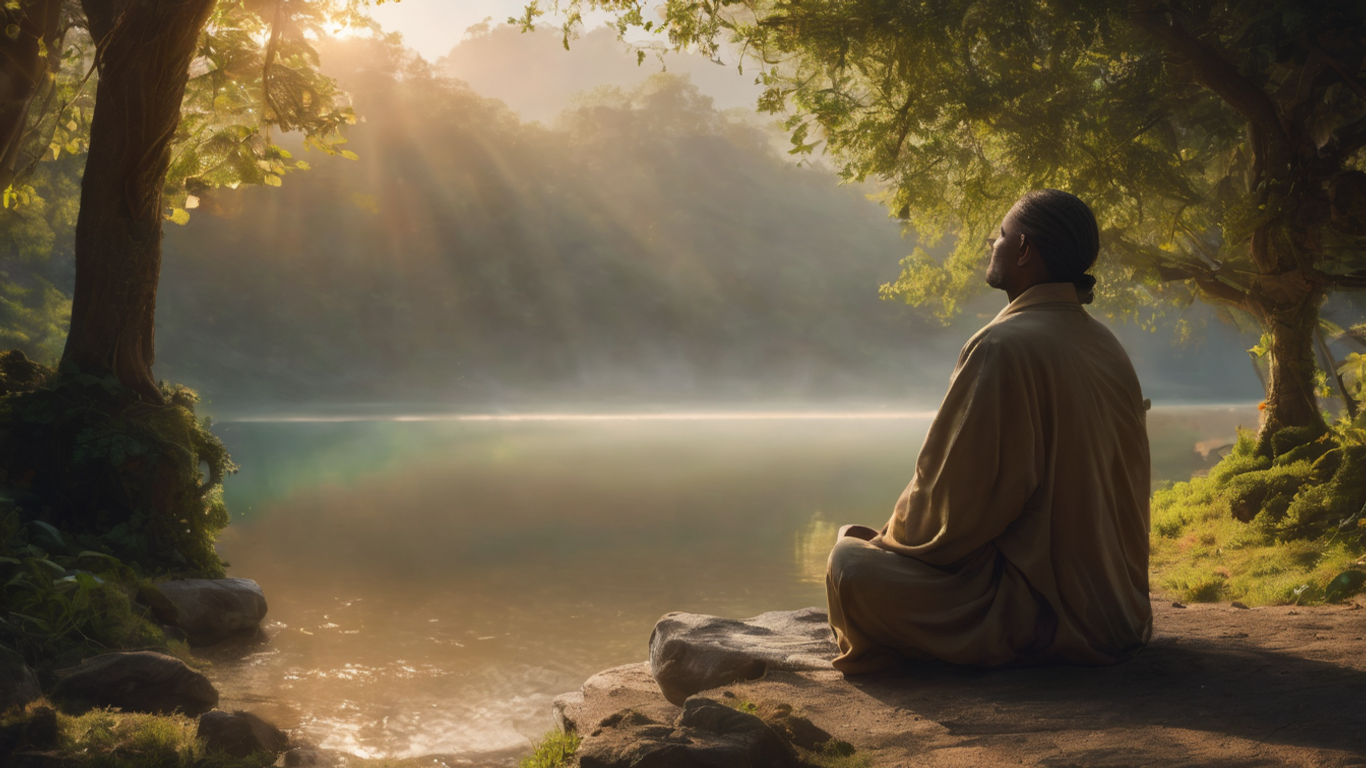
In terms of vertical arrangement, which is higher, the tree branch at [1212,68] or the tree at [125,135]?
the tree branch at [1212,68]

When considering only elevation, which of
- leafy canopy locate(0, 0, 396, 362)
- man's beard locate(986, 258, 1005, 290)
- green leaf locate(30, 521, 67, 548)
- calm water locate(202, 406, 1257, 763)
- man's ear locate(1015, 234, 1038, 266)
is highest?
leafy canopy locate(0, 0, 396, 362)

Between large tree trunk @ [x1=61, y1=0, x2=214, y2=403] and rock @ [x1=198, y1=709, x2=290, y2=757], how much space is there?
12.7ft

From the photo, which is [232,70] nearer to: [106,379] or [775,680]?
[106,379]

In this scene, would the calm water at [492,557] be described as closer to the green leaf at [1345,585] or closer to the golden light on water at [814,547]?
the golden light on water at [814,547]

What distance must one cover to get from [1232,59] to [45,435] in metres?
9.90

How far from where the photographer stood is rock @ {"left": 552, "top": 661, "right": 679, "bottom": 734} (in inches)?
156

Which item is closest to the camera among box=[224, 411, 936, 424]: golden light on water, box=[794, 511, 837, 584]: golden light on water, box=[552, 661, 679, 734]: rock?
→ box=[552, 661, 679, 734]: rock

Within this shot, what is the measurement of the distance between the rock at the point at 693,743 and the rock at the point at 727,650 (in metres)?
1.08

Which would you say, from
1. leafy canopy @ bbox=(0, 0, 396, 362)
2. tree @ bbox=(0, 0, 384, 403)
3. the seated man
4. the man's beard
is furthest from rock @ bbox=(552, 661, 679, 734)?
leafy canopy @ bbox=(0, 0, 396, 362)

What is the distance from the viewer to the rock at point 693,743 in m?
2.67

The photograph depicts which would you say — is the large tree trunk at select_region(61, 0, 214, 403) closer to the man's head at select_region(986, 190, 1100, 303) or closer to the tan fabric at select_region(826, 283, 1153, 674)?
the man's head at select_region(986, 190, 1100, 303)

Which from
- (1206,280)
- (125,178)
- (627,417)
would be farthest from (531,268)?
(125,178)

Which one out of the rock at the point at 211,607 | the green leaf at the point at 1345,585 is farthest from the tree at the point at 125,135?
the green leaf at the point at 1345,585

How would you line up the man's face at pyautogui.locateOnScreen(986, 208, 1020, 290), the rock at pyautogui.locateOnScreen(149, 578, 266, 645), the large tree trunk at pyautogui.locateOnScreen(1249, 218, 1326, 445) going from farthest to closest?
the large tree trunk at pyautogui.locateOnScreen(1249, 218, 1326, 445) < the rock at pyautogui.locateOnScreen(149, 578, 266, 645) < the man's face at pyautogui.locateOnScreen(986, 208, 1020, 290)
